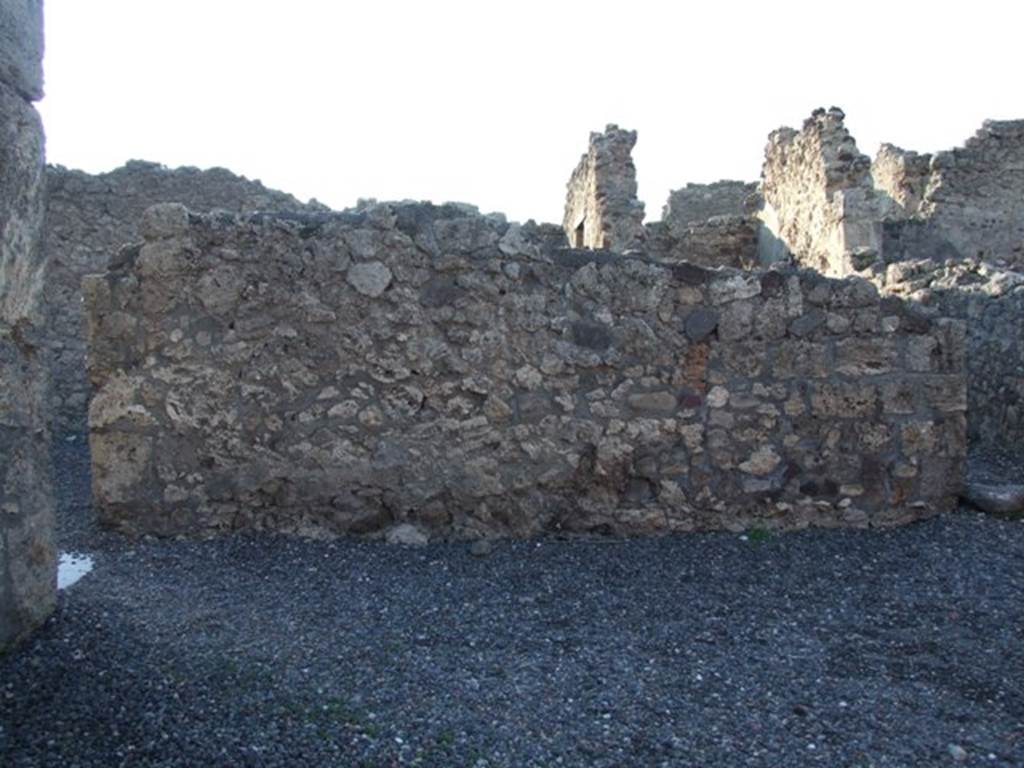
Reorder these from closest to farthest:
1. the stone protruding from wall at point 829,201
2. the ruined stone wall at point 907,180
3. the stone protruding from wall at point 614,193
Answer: the stone protruding from wall at point 829,201 → the stone protruding from wall at point 614,193 → the ruined stone wall at point 907,180

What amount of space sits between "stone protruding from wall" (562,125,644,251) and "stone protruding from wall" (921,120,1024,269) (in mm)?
4887

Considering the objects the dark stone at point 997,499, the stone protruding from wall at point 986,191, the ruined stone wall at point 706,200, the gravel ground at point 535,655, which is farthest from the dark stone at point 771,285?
the ruined stone wall at point 706,200

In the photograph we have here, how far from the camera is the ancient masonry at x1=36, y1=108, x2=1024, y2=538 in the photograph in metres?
5.02

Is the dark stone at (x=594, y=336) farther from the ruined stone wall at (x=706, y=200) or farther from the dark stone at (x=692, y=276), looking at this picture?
the ruined stone wall at (x=706, y=200)

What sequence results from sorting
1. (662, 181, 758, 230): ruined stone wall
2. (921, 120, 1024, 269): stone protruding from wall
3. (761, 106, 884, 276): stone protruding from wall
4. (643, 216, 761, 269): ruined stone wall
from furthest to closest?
(662, 181, 758, 230): ruined stone wall < (921, 120, 1024, 269): stone protruding from wall < (643, 216, 761, 269): ruined stone wall < (761, 106, 884, 276): stone protruding from wall

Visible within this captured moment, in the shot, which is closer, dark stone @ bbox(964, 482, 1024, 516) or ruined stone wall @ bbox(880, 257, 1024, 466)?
dark stone @ bbox(964, 482, 1024, 516)

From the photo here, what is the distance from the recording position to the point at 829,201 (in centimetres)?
952

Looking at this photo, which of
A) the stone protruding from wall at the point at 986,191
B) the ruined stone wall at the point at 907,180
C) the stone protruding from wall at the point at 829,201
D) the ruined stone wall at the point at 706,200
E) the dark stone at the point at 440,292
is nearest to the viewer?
the dark stone at the point at 440,292

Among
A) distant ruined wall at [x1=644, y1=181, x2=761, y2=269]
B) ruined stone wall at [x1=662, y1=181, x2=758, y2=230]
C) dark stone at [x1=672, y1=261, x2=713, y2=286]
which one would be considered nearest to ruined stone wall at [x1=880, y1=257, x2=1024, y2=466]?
dark stone at [x1=672, y1=261, x2=713, y2=286]

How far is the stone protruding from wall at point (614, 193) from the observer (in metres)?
10.6

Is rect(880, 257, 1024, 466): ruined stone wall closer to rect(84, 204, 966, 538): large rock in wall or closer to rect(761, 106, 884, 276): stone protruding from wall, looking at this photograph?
rect(761, 106, 884, 276): stone protruding from wall

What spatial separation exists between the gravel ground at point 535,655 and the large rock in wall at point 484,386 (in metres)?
0.28

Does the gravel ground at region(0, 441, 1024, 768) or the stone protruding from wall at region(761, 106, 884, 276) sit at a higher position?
the stone protruding from wall at region(761, 106, 884, 276)

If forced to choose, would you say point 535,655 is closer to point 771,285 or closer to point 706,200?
point 771,285
